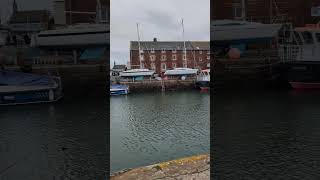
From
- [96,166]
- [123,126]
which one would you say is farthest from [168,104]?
[96,166]

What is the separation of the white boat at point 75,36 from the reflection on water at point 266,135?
1.90 meters

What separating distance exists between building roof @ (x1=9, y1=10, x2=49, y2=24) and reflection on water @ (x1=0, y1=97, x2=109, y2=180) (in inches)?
41.2

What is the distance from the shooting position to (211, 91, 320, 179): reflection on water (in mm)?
4801

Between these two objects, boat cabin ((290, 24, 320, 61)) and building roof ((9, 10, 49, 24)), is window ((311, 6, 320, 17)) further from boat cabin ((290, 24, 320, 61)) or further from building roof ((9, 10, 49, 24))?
building roof ((9, 10, 49, 24))

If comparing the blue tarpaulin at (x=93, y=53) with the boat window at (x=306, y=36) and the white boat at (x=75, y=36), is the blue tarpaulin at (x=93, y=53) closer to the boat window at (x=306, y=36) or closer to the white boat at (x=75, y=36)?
the white boat at (x=75, y=36)

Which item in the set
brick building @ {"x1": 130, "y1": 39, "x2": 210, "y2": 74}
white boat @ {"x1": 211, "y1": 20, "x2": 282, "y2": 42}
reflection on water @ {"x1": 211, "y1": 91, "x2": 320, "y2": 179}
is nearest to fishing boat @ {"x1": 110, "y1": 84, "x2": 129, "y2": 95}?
brick building @ {"x1": 130, "y1": 39, "x2": 210, "y2": 74}

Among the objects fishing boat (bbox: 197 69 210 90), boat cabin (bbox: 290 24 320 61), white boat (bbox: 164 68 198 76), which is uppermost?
boat cabin (bbox: 290 24 320 61)

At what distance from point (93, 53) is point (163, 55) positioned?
52.8ft

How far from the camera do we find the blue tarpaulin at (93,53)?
4.94 metres

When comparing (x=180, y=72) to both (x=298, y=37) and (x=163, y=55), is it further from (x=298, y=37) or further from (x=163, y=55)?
(x=298, y=37)

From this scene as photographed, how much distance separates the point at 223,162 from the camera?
5020 millimetres

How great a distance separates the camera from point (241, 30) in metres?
5.71

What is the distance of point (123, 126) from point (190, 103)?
3.82 metres

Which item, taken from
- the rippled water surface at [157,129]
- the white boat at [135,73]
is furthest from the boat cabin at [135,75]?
the rippled water surface at [157,129]
